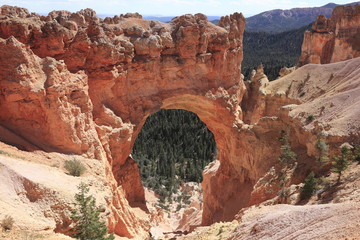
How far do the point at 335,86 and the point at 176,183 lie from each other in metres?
21.6

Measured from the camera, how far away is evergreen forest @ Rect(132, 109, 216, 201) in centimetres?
4022

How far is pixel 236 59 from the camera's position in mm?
28578

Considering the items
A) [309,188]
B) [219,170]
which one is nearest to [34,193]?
[309,188]

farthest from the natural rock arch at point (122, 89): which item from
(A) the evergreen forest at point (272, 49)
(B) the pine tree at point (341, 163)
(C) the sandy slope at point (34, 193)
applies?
(A) the evergreen forest at point (272, 49)

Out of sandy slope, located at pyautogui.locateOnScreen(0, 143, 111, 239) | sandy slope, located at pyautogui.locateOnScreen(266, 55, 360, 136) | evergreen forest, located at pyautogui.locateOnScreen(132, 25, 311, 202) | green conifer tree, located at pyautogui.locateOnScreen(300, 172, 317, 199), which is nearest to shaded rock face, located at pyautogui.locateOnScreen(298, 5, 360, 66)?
sandy slope, located at pyautogui.locateOnScreen(266, 55, 360, 136)

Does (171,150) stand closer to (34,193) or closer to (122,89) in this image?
(122,89)

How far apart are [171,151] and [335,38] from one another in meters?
29.5

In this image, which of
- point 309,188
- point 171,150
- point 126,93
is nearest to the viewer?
point 309,188

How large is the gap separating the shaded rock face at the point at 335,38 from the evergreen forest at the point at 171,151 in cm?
2119

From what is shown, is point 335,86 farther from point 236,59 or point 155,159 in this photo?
point 155,159

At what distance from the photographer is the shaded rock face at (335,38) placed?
1766 inches

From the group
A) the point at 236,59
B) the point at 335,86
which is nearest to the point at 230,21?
the point at 236,59

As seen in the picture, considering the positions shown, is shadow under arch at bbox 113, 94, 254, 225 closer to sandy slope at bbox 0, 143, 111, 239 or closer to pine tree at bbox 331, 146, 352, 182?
sandy slope at bbox 0, 143, 111, 239

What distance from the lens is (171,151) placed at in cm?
4694
